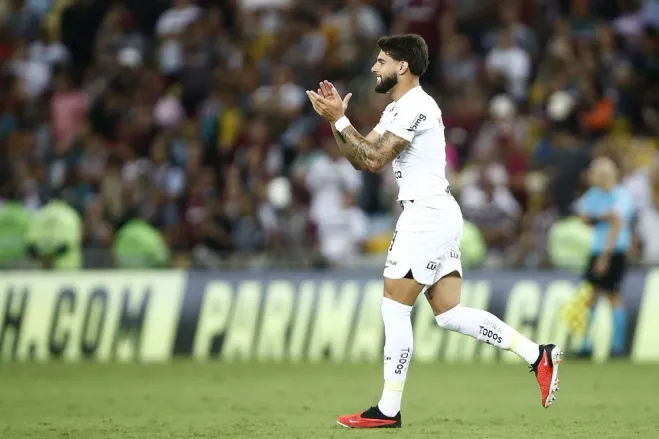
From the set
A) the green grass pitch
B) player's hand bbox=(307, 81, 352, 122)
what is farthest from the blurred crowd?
player's hand bbox=(307, 81, 352, 122)

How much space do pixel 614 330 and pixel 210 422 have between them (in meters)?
8.12

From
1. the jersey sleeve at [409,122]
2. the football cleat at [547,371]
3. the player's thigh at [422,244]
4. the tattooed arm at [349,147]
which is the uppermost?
the jersey sleeve at [409,122]

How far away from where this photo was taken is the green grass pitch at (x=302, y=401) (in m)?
9.47

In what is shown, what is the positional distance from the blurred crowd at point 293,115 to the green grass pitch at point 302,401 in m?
2.77

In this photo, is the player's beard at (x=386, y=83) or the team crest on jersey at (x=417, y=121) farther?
the player's beard at (x=386, y=83)

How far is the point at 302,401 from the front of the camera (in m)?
12.0

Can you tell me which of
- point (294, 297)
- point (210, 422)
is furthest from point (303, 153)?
point (210, 422)

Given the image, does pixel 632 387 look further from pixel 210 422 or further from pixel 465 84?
pixel 465 84

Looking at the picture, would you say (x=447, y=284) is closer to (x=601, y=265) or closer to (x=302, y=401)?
(x=302, y=401)

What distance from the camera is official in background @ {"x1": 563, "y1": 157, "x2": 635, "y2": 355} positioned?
53.8ft

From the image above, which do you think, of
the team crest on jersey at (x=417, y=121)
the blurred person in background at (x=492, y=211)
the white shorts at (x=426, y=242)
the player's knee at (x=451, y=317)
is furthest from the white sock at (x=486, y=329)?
the blurred person in background at (x=492, y=211)

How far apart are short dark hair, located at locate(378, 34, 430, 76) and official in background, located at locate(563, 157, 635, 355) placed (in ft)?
24.4

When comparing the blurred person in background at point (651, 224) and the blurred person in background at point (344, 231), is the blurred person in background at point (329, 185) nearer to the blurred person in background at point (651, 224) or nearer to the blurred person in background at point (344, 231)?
the blurred person in background at point (344, 231)

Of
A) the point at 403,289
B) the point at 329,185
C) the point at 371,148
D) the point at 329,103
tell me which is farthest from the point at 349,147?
the point at 329,185
